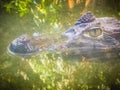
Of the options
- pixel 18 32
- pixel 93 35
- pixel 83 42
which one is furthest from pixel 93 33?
pixel 18 32

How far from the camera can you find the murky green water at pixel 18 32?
9.68 feet

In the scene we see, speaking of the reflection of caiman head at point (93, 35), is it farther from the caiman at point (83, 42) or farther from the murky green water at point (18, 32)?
the murky green water at point (18, 32)

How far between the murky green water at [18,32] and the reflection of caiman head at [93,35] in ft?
0.47

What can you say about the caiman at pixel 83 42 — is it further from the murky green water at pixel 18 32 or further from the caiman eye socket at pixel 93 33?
the murky green water at pixel 18 32

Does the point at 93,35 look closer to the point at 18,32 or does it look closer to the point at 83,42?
the point at 83,42

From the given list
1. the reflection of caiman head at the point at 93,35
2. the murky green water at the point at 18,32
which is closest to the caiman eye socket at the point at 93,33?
the reflection of caiman head at the point at 93,35

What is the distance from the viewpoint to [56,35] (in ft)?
10.2

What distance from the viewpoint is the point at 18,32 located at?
3.20 meters

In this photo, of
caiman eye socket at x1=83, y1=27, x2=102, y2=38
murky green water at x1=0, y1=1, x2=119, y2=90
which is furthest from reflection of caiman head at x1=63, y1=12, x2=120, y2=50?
murky green water at x1=0, y1=1, x2=119, y2=90

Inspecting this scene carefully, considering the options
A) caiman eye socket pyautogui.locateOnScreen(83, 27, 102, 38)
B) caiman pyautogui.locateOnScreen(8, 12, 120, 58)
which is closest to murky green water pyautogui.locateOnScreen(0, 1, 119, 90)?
caiman pyautogui.locateOnScreen(8, 12, 120, 58)

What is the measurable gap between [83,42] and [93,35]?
0.15 meters

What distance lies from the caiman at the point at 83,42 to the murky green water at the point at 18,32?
12 cm

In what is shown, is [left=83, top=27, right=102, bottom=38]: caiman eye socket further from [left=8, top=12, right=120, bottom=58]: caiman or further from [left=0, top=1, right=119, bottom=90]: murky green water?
[left=0, top=1, right=119, bottom=90]: murky green water

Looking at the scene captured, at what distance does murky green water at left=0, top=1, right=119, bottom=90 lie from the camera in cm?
295
